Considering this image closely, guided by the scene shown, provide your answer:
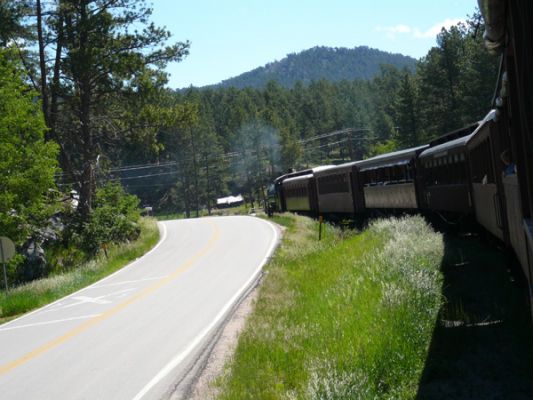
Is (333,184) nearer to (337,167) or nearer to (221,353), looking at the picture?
(337,167)

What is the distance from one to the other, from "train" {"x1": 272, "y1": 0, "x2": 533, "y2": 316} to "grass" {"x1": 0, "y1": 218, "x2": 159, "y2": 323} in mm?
10767

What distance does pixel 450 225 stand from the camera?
862 inches

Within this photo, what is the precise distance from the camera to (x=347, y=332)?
10000 mm

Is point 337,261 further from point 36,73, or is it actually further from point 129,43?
point 36,73

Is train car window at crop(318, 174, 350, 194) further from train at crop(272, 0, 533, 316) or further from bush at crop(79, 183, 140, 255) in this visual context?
bush at crop(79, 183, 140, 255)

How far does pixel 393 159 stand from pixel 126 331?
52.5ft

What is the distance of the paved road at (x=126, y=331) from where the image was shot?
10.6 metres

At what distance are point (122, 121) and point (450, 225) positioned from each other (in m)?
24.0

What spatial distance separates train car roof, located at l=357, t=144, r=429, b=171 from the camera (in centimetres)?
2602

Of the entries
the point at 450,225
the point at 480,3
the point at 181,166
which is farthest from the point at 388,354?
the point at 181,166

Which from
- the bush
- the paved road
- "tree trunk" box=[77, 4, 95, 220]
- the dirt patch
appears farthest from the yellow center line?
"tree trunk" box=[77, 4, 95, 220]

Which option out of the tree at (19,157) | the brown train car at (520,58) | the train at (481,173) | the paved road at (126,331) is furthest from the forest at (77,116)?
the brown train car at (520,58)

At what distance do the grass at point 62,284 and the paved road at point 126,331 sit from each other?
78 cm

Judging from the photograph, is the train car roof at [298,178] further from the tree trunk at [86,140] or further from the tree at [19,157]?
the tree at [19,157]
